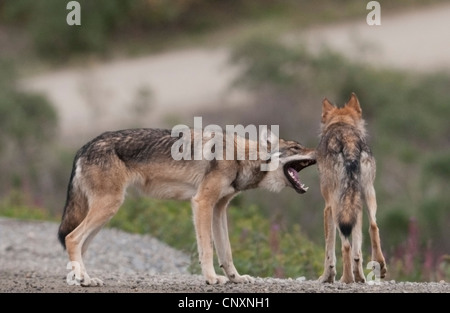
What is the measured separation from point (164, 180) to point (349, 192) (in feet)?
5.66

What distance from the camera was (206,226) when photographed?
11.0m

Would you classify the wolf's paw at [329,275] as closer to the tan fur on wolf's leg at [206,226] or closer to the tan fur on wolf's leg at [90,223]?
the tan fur on wolf's leg at [206,226]

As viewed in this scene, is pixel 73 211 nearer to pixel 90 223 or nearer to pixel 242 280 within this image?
pixel 90 223

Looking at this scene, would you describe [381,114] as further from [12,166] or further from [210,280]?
[210,280]

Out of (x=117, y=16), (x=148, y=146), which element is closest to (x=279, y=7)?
(x=117, y=16)

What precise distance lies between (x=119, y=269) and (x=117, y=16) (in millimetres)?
18930

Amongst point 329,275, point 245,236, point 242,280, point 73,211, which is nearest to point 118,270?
point 245,236

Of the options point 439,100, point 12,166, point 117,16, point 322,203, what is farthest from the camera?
point 117,16

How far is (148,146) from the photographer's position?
37.1ft

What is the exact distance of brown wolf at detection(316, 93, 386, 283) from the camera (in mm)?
10648

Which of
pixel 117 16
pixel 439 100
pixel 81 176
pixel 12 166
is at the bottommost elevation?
pixel 81 176

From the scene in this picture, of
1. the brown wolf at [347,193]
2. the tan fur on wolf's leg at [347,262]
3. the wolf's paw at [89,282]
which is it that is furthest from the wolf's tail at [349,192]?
the wolf's paw at [89,282]

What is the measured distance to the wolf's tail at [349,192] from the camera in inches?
416

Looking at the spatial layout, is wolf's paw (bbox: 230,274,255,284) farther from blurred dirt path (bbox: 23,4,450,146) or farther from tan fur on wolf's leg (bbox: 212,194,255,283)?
blurred dirt path (bbox: 23,4,450,146)
